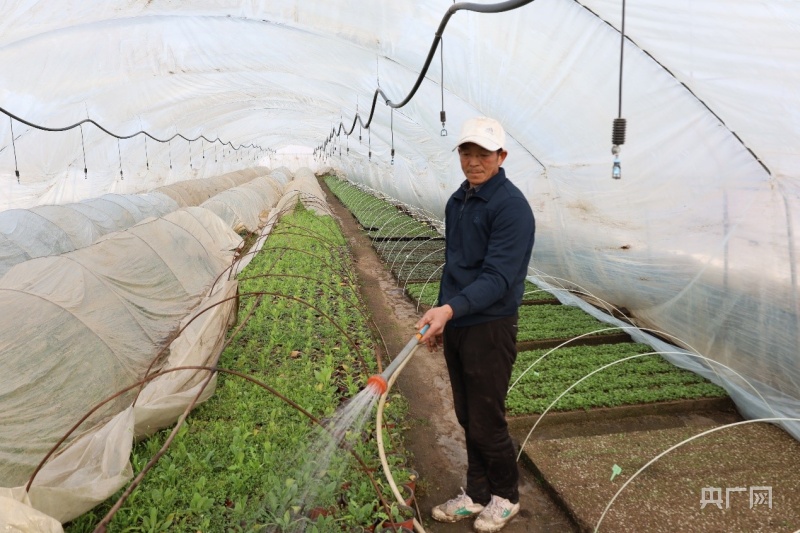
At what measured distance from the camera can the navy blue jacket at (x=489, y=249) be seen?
2793 mm

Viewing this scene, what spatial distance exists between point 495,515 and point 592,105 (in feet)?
15.2

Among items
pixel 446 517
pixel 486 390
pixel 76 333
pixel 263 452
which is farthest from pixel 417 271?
pixel 486 390

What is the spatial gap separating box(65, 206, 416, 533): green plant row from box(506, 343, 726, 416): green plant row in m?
1.33

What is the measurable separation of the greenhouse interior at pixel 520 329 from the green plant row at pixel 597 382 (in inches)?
1.2

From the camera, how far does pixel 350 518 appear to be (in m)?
3.32

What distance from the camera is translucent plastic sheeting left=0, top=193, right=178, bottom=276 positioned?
979 centimetres

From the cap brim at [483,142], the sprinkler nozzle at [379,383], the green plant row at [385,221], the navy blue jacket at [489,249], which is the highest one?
the cap brim at [483,142]

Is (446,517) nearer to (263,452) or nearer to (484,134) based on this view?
(263,452)

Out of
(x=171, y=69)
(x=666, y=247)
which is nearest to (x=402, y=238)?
(x=171, y=69)

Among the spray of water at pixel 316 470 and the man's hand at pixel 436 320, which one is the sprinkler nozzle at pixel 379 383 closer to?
the spray of water at pixel 316 470

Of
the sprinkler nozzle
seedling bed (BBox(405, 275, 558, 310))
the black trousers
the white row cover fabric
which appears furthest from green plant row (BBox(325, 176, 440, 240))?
the sprinkler nozzle

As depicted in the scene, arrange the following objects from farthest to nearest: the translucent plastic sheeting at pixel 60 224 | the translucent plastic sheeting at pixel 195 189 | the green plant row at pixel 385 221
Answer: the translucent plastic sheeting at pixel 195 189, the green plant row at pixel 385 221, the translucent plastic sheeting at pixel 60 224

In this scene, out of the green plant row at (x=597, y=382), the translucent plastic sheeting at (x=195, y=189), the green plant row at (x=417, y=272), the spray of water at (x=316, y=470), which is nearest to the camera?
the spray of water at (x=316, y=470)

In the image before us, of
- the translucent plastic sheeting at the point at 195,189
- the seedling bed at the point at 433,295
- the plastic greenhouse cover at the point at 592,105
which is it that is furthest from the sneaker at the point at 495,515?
the translucent plastic sheeting at the point at 195,189
